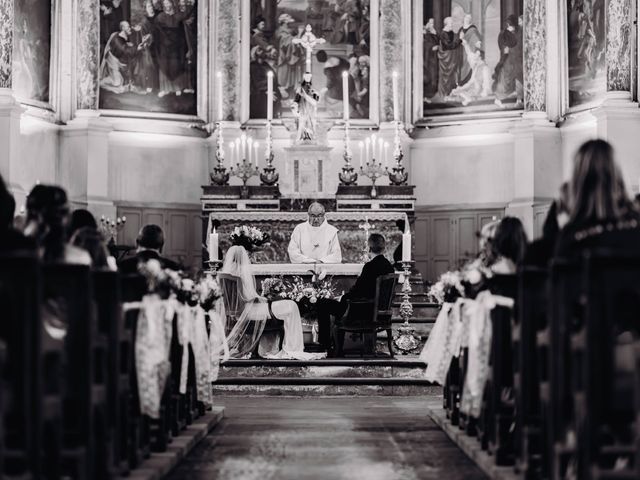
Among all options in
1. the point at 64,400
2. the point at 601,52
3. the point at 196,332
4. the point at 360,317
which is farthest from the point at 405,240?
the point at 64,400

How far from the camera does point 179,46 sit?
19219 millimetres

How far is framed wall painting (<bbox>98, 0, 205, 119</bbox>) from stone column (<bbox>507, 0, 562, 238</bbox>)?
199 inches

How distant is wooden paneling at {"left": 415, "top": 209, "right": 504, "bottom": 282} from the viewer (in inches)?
743

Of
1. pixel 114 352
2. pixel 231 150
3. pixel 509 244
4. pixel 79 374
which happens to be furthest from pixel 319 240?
pixel 79 374

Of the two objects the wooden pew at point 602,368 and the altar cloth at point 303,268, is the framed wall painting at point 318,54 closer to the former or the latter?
the altar cloth at point 303,268

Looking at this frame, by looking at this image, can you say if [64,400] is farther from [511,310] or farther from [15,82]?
[15,82]

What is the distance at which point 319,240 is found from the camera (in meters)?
15.2

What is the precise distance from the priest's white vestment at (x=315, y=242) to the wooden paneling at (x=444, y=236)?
4.01 metres

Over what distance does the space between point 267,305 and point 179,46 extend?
7.54m

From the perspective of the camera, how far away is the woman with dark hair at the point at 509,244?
278 inches

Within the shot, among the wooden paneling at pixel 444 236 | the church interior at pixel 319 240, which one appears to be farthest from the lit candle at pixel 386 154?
the wooden paneling at pixel 444 236

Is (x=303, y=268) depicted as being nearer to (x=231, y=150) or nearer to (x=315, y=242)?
(x=315, y=242)

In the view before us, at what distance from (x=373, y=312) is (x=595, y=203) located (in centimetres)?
788

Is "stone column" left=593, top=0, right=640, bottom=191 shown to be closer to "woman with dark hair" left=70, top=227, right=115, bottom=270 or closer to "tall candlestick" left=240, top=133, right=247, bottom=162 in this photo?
"tall candlestick" left=240, top=133, right=247, bottom=162
